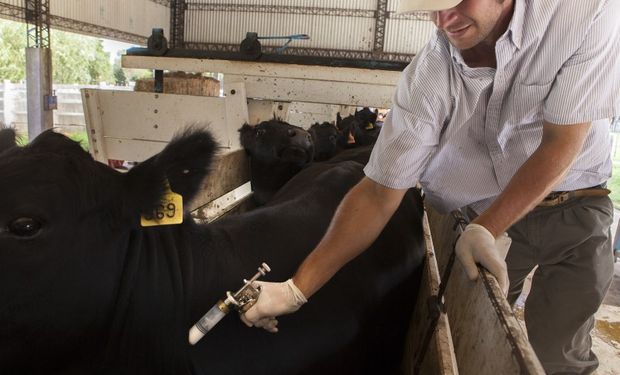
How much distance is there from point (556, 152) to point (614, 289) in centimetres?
421

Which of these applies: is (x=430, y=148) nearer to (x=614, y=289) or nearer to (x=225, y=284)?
(x=225, y=284)

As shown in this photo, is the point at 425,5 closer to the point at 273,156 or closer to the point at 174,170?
the point at 174,170

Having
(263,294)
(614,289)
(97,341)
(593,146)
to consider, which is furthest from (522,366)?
(614,289)

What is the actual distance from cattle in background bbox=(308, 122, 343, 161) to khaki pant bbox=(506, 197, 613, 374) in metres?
3.37

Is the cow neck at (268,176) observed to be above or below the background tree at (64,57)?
below

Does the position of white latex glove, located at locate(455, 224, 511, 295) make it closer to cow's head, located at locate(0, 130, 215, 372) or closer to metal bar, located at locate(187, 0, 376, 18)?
cow's head, located at locate(0, 130, 215, 372)

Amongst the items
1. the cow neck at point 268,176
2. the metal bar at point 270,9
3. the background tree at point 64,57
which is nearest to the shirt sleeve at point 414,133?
the cow neck at point 268,176

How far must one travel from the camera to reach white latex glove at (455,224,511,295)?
1.28 m

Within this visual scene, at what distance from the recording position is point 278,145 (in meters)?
4.20

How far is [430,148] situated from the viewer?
1.72 metres

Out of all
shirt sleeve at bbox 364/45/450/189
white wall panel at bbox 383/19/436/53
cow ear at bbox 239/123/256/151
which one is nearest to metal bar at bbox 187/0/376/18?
white wall panel at bbox 383/19/436/53

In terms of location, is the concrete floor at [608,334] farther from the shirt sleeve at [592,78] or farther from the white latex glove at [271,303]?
the white latex glove at [271,303]

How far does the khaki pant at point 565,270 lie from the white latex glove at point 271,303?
131cm

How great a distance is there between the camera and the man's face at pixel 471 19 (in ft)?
4.73
